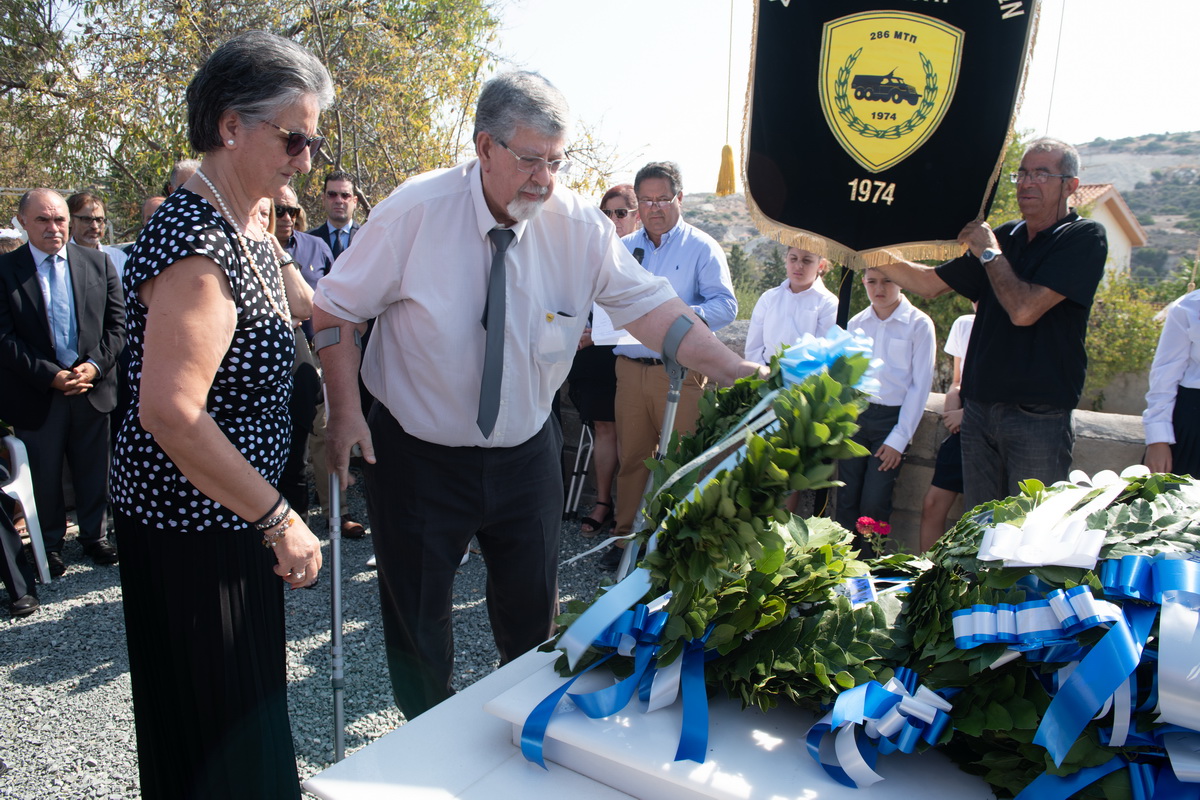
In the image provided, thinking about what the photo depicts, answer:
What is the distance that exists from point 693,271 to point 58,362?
12.8 ft

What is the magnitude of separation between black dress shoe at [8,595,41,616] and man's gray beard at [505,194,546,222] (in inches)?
138

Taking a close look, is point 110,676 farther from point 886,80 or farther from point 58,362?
point 886,80

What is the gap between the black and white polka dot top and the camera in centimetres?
174

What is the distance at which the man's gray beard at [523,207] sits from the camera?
2.29 m

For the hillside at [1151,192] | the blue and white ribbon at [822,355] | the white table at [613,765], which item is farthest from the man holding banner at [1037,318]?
the hillside at [1151,192]

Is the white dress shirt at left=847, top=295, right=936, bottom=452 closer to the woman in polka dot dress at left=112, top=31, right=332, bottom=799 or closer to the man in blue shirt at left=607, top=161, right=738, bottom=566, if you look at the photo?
the man in blue shirt at left=607, top=161, right=738, bottom=566

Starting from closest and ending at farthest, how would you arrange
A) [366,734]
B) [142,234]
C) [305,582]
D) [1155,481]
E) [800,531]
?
1. [1155,481]
2. [800,531]
3. [142,234]
4. [305,582]
5. [366,734]

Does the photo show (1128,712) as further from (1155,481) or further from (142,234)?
(142,234)

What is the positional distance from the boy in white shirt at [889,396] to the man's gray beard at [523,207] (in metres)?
2.68

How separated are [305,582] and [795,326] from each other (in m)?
3.84

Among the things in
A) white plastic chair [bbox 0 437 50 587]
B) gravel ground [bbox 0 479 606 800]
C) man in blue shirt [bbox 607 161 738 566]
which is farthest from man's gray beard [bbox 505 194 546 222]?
white plastic chair [bbox 0 437 50 587]

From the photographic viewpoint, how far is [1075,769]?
47.4 inches

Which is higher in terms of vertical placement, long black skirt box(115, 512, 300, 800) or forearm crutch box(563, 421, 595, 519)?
long black skirt box(115, 512, 300, 800)

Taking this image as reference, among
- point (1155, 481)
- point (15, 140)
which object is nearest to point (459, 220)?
point (1155, 481)
